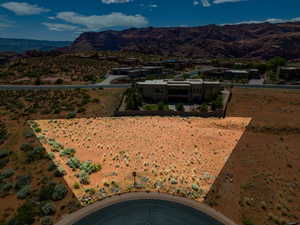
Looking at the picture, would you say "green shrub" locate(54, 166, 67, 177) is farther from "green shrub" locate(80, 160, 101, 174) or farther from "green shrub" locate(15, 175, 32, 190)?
"green shrub" locate(15, 175, 32, 190)

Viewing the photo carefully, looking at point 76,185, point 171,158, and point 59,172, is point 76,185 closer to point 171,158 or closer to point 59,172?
point 59,172

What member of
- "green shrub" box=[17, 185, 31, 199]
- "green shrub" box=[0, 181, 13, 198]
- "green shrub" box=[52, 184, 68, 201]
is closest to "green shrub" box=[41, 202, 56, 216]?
"green shrub" box=[52, 184, 68, 201]

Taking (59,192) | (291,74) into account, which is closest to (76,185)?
(59,192)

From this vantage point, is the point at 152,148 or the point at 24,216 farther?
the point at 152,148

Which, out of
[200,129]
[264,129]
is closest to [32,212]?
[200,129]

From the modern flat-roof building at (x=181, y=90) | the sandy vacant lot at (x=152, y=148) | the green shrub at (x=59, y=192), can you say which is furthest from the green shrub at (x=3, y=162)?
the modern flat-roof building at (x=181, y=90)

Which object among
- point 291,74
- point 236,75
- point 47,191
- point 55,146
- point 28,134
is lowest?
point 47,191
